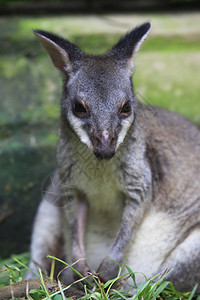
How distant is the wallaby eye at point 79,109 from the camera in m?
4.21

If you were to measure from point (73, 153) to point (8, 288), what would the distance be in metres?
1.27

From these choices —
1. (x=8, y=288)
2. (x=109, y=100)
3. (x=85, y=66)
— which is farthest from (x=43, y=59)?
(x=8, y=288)

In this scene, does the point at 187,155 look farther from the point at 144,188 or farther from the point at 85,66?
the point at 85,66

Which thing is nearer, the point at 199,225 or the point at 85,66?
the point at 85,66

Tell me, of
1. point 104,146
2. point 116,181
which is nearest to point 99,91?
point 104,146

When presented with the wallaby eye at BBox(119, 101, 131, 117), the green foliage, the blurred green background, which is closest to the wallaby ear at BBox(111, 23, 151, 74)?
the wallaby eye at BBox(119, 101, 131, 117)

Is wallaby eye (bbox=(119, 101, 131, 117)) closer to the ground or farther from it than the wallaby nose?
farther from it

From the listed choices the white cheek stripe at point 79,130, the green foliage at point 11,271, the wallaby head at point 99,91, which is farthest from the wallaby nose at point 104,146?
the green foliage at point 11,271

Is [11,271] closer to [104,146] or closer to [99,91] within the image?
[104,146]

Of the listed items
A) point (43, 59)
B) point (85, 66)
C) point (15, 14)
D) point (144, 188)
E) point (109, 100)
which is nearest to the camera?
point (109, 100)

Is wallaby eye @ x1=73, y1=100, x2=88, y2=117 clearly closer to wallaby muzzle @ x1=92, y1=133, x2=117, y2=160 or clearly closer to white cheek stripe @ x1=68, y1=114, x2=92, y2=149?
white cheek stripe @ x1=68, y1=114, x2=92, y2=149

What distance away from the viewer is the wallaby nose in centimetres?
398

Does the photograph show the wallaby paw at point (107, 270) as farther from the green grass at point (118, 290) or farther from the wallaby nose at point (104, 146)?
the wallaby nose at point (104, 146)

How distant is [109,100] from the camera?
13.6 ft
